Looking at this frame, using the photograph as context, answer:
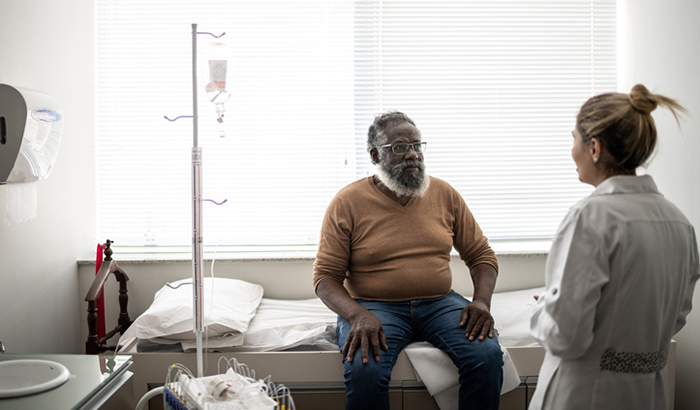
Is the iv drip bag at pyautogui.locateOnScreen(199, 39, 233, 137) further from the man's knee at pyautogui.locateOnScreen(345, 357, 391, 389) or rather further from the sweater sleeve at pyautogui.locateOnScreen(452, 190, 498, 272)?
the sweater sleeve at pyautogui.locateOnScreen(452, 190, 498, 272)

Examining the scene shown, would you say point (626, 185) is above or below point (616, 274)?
above

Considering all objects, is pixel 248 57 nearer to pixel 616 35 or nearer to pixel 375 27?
pixel 375 27

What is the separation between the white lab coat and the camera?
1.14m

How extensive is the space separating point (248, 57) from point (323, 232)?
4.06ft

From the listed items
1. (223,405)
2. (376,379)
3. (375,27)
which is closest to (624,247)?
(376,379)

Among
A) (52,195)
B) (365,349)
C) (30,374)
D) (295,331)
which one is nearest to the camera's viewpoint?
(30,374)

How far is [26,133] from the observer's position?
1.72 metres

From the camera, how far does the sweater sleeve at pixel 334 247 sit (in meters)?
2.12

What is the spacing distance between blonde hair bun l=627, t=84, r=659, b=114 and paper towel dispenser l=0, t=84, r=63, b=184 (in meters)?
1.81

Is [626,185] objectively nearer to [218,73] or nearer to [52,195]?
[218,73]

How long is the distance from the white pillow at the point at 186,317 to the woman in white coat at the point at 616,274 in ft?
4.16

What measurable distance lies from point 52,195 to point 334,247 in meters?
1.33

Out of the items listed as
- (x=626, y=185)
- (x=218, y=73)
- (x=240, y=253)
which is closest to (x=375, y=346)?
(x=626, y=185)

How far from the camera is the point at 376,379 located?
1.78m
